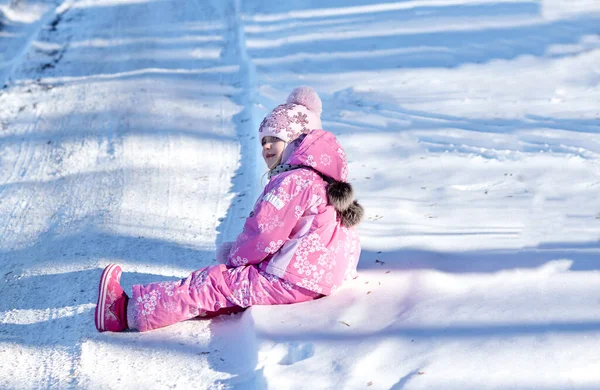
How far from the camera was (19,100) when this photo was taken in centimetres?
688

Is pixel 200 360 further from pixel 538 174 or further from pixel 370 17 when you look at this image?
pixel 370 17

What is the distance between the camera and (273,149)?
3531mm

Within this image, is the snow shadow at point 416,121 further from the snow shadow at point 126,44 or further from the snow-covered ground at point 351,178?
the snow shadow at point 126,44

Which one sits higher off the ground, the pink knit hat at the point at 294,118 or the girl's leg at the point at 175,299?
the pink knit hat at the point at 294,118

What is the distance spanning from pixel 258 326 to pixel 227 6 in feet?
23.9

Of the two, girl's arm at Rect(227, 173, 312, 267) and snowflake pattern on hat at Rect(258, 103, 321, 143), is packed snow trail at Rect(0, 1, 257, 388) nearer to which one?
girl's arm at Rect(227, 173, 312, 267)

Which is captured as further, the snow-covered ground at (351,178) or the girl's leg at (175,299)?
the girl's leg at (175,299)

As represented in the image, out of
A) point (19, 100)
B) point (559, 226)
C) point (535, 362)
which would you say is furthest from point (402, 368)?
point (19, 100)

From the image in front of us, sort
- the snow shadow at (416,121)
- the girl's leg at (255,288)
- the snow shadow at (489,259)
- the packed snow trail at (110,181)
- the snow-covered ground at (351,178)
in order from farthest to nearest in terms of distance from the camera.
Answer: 1. the snow shadow at (416,121)
2. the snow shadow at (489,259)
3. the girl's leg at (255,288)
4. the packed snow trail at (110,181)
5. the snow-covered ground at (351,178)

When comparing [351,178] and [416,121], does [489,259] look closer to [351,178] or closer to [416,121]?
[351,178]

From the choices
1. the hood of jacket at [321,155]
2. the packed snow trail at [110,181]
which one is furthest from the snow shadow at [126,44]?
the hood of jacket at [321,155]

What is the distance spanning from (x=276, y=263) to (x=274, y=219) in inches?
7.5

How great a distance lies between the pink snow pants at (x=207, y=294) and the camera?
3182mm

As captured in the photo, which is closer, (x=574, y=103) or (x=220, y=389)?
(x=220, y=389)
